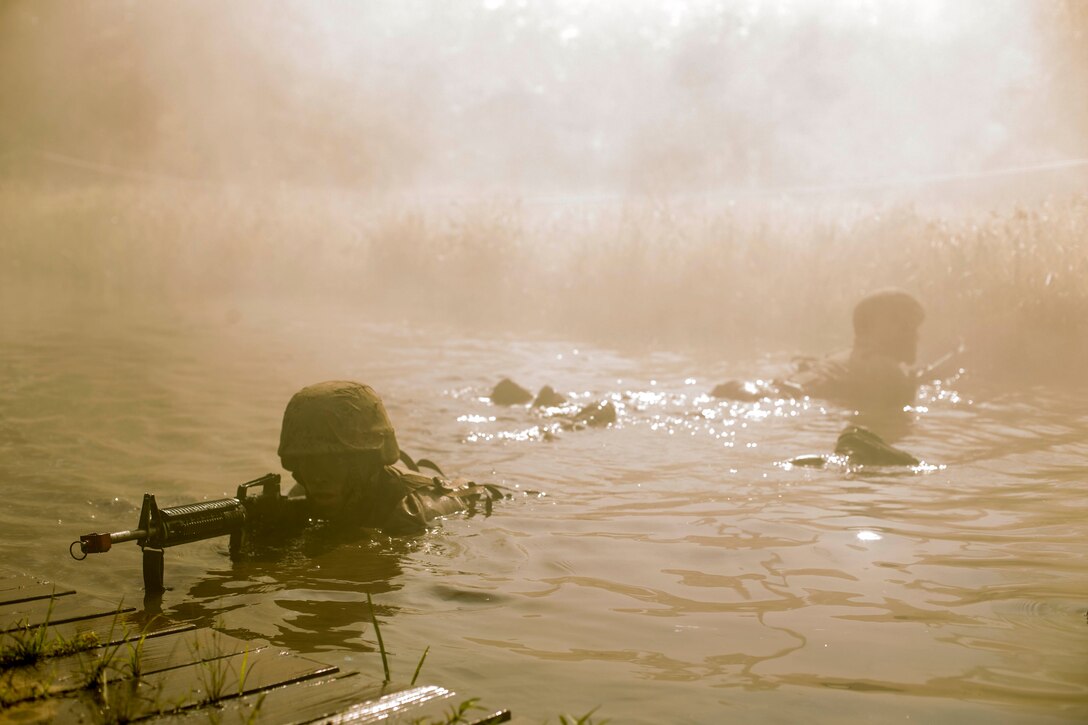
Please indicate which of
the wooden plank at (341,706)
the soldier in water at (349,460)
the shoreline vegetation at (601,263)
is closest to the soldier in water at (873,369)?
the shoreline vegetation at (601,263)

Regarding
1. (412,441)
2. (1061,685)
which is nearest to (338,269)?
(412,441)

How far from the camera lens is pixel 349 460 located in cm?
650

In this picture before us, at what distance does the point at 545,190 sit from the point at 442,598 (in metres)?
45.7

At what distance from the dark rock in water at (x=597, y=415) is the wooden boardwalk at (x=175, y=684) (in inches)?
288

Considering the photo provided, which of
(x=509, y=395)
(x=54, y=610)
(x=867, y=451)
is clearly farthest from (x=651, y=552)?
(x=509, y=395)

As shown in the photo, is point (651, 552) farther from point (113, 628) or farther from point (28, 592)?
point (28, 592)

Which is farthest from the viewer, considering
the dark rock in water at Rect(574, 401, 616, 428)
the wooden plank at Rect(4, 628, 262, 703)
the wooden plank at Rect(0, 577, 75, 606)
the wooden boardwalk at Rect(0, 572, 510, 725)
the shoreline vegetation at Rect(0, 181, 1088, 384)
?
the shoreline vegetation at Rect(0, 181, 1088, 384)

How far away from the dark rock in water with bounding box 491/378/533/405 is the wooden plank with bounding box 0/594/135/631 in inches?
317

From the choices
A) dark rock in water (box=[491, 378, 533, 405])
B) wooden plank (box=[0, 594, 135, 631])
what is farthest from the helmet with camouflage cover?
dark rock in water (box=[491, 378, 533, 405])

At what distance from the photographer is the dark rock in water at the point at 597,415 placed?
448 inches

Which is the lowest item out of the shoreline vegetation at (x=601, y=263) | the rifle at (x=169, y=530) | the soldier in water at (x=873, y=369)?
the rifle at (x=169, y=530)

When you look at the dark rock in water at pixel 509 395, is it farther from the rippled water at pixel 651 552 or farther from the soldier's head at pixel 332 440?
the soldier's head at pixel 332 440

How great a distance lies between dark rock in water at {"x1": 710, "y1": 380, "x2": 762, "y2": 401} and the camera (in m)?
12.6

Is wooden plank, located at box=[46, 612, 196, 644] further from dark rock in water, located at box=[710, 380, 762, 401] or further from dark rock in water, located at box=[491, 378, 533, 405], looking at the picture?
dark rock in water, located at box=[710, 380, 762, 401]
